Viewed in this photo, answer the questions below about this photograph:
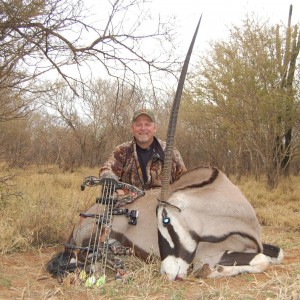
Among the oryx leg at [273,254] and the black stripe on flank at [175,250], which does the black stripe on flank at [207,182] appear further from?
the oryx leg at [273,254]

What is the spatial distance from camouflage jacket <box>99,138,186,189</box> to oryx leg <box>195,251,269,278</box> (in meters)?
1.21

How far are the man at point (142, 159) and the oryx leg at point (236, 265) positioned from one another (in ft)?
3.94

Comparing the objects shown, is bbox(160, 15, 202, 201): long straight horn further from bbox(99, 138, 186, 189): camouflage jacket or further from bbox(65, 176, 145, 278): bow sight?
bbox(99, 138, 186, 189): camouflage jacket

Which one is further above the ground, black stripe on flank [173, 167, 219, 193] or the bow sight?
black stripe on flank [173, 167, 219, 193]

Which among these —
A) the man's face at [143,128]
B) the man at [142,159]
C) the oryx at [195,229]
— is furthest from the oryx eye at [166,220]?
the man's face at [143,128]

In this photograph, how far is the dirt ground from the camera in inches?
96.0

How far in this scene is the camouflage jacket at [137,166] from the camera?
13.5 feet

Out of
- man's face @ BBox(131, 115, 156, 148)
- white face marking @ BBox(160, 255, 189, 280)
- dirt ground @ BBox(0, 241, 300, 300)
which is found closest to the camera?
dirt ground @ BBox(0, 241, 300, 300)

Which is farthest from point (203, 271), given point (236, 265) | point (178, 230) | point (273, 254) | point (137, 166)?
point (137, 166)

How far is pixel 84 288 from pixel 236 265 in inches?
42.1

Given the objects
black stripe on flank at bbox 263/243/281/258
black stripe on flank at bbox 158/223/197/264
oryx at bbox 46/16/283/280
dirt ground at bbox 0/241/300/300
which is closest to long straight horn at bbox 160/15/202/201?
oryx at bbox 46/16/283/280

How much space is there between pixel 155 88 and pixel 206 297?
312cm

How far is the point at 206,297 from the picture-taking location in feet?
7.75

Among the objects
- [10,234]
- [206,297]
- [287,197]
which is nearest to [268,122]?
[287,197]
